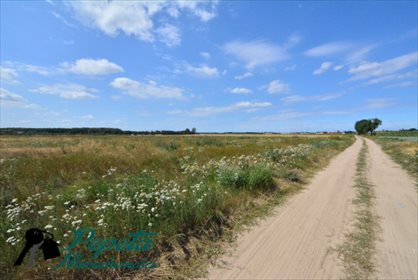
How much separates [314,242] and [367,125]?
158 m

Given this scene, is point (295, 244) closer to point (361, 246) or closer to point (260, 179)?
point (361, 246)

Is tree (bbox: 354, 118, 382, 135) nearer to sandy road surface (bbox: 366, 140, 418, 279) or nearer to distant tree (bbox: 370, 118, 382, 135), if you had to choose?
distant tree (bbox: 370, 118, 382, 135)

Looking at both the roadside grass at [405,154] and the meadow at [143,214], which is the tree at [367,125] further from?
the meadow at [143,214]

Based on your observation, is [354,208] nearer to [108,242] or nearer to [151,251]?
[151,251]

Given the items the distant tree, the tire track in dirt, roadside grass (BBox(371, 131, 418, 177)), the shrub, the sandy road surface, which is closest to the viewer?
the tire track in dirt

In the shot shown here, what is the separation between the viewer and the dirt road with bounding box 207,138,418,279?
3363 millimetres

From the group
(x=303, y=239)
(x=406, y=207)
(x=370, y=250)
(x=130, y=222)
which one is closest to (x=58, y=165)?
(x=130, y=222)

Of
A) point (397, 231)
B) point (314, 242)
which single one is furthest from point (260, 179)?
point (397, 231)

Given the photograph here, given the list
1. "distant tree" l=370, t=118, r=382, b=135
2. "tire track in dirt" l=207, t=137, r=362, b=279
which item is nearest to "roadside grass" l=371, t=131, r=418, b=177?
"tire track in dirt" l=207, t=137, r=362, b=279

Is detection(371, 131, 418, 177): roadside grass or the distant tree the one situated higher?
the distant tree

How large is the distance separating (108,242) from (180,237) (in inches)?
47.2

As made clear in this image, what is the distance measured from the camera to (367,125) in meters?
134

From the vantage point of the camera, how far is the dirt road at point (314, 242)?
11.0 feet

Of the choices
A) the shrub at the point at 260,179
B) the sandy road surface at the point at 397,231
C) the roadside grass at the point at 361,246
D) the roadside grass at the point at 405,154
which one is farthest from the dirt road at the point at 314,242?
the roadside grass at the point at 405,154
